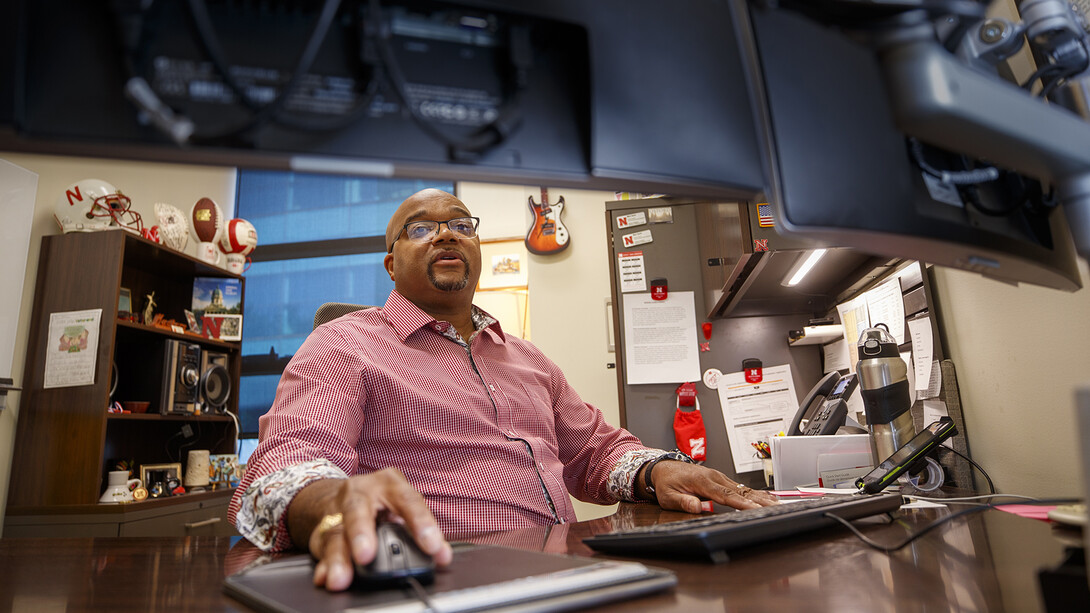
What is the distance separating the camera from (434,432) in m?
1.21

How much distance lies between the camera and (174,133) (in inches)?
14.6

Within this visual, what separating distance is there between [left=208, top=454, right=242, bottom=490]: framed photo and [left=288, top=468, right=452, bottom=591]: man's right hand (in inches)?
113

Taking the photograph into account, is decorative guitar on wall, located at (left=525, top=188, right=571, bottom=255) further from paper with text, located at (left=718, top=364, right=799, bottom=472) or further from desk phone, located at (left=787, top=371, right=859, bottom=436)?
desk phone, located at (left=787, top=371, right=859, bottom=436)

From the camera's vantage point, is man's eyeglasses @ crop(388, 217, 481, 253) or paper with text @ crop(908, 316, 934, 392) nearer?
paper with text @ crop(908, 316, 934, 392)

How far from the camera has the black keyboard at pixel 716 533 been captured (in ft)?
1.96

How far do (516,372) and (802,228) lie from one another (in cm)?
110

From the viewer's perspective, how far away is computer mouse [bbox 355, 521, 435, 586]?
0.47 metres

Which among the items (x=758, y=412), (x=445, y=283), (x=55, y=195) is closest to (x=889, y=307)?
(x=758, y=412)

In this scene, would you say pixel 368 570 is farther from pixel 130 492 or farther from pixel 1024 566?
pixel 130 492

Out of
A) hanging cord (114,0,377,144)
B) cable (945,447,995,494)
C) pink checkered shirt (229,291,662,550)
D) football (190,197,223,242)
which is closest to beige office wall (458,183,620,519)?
football (190,197,223,242)

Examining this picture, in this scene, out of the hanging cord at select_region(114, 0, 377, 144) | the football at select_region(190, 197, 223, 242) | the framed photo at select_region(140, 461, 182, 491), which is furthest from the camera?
the football at select_region(190, 197, 223, 242)

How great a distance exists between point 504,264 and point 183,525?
6.81 feet

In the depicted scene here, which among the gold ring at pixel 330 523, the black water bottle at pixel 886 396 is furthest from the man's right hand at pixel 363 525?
the black water bottle at pixel 886 396

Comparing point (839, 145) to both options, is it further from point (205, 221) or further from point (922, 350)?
point (205, 221)
